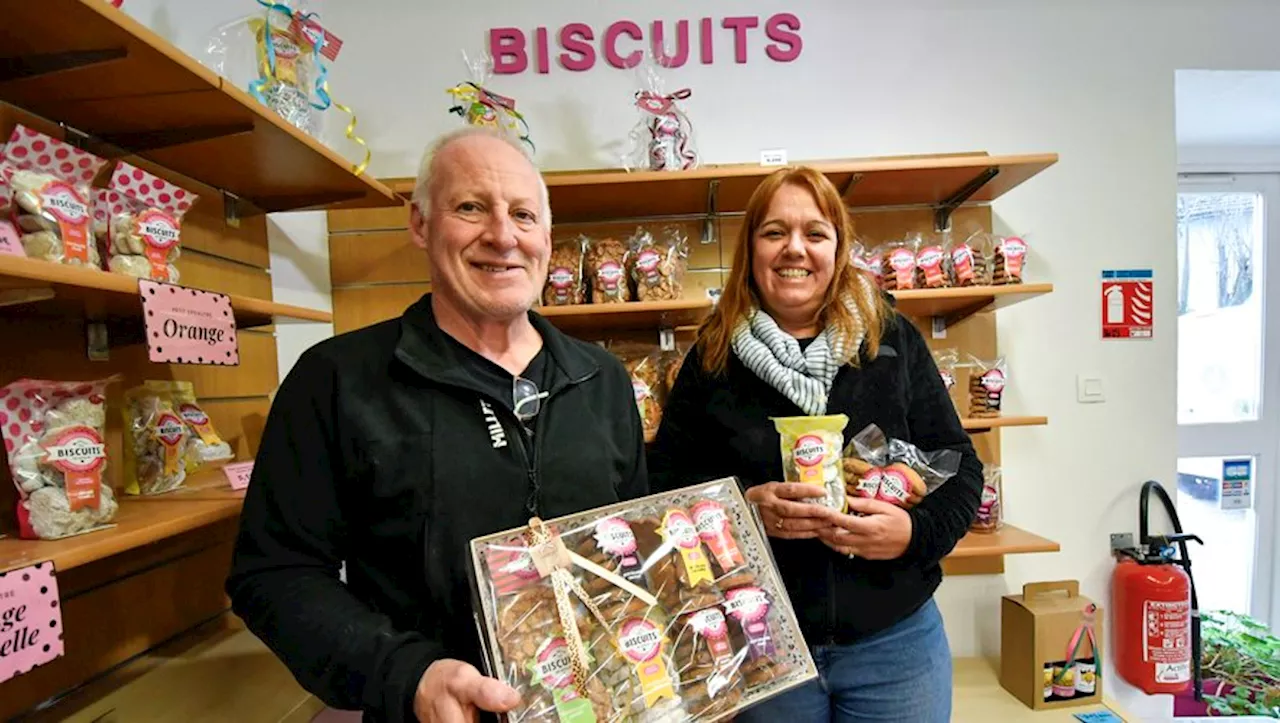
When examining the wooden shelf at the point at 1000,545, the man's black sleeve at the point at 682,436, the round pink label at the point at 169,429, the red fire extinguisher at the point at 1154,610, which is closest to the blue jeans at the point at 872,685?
the man's black sleeve at the point at 682,436

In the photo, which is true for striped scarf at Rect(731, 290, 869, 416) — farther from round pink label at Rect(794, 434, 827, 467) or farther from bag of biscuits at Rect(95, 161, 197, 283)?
bag of biscuits at Rect(95, 161, 197, 283)

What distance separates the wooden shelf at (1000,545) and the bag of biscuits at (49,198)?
7.55 feet

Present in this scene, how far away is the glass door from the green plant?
0.35m

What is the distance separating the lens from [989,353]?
7.41 ft

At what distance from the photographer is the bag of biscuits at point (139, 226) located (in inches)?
42.2

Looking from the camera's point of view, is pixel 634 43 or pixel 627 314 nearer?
pixel 627 314

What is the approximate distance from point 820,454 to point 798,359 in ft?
0.71

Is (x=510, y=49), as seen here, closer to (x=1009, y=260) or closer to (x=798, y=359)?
(x=798, y=359)

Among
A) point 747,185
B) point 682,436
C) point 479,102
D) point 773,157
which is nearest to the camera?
point 682,436

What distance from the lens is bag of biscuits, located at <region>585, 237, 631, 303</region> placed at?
1956mm

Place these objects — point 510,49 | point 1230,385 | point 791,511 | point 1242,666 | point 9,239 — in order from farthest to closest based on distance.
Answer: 1. point 1230,385
2. point 1242,666
3. point 510,49
4. point 791,511
5. point 9,239

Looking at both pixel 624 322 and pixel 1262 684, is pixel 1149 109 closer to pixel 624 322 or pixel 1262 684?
pixel 624 322

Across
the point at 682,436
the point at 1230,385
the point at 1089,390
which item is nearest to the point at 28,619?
the point at 682,436

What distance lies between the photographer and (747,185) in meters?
2.00
